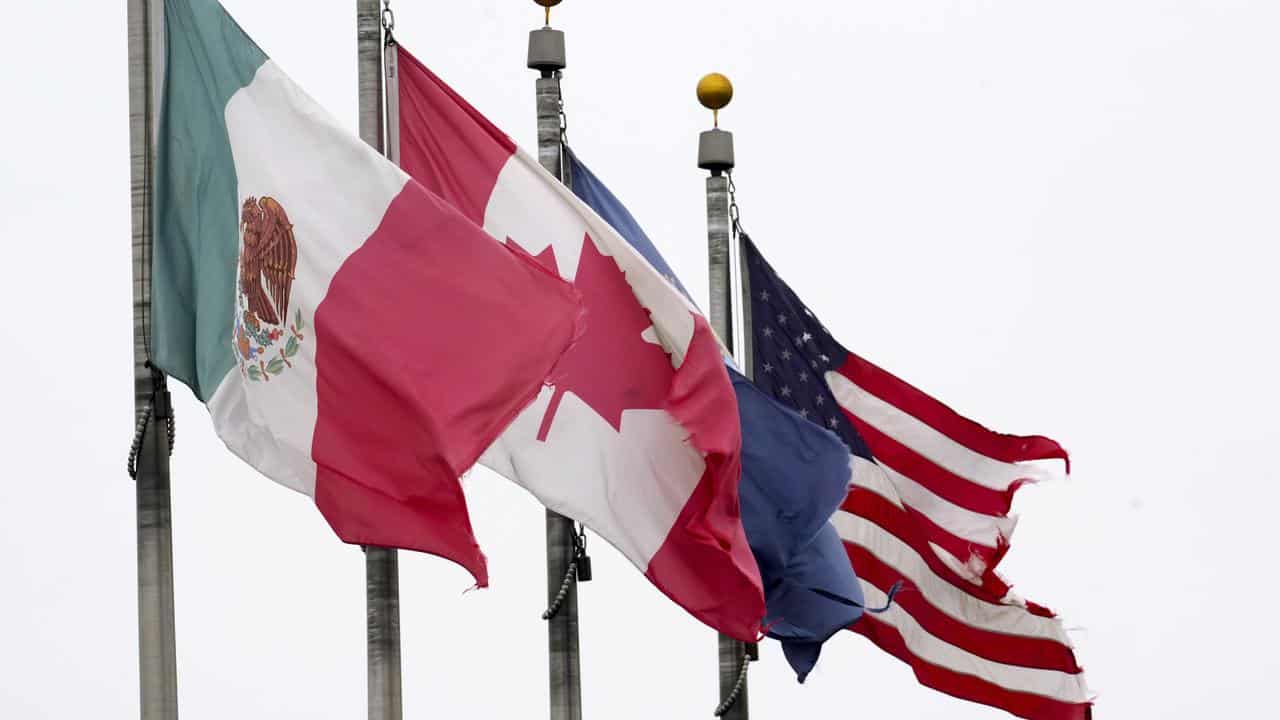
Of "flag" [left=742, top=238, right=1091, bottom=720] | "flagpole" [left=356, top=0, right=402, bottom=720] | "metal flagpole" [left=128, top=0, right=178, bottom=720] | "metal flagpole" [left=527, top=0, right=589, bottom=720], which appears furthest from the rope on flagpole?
"flag" [left=742, top=238, right=1091, bottom=720]

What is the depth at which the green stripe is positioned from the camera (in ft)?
63.7

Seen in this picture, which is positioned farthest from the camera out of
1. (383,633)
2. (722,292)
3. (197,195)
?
(722,292)

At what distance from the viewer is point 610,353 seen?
22141 mm

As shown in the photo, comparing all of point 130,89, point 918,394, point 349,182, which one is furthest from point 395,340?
point 918,394

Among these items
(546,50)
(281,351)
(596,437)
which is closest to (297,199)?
(281,351)

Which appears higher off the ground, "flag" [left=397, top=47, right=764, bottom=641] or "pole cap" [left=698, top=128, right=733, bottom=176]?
"pole cap" [left=698, top=128, right=733, bottom=176]

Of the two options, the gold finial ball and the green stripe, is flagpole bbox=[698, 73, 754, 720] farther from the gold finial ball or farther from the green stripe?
the green stripe

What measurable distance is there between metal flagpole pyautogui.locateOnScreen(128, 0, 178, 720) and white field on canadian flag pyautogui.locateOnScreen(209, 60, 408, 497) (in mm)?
387

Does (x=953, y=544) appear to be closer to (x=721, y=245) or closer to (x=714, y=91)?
(x=721, y=245)

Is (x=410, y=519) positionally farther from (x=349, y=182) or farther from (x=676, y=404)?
(x=676, y=404)

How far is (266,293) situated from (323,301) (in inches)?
13.1

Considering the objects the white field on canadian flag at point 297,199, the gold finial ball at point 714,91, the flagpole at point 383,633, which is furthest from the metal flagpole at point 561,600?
the white field on canadian flag at point 297,199

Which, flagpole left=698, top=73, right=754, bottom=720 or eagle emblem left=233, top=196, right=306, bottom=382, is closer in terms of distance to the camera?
eagle emblem left=233, top=196, right=306, bottom=382

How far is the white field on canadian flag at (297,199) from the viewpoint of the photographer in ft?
63.0
